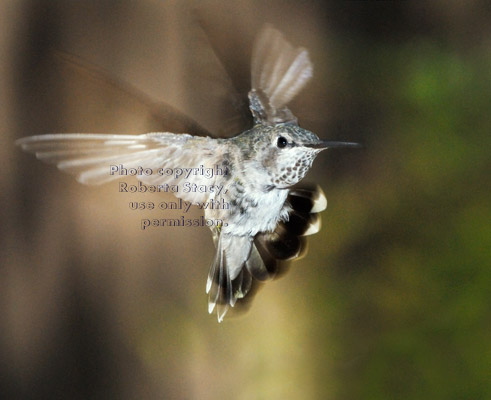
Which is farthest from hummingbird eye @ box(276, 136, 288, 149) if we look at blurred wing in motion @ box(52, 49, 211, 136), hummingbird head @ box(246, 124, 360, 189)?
blurred wing in motion @ box(52, 49, 211, 136)

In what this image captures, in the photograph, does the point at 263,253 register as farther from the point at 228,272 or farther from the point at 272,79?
the point at 272,79

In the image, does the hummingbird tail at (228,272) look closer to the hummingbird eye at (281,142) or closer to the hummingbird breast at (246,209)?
the hummingbird breast at (246,209)

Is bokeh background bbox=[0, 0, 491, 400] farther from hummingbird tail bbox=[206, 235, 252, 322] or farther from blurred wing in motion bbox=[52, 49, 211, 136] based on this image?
hummingbird tail bbox=[206, 235, 252, 322]

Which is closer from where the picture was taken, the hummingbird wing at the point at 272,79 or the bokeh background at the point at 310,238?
the hummingbird wing at the point at 272,79

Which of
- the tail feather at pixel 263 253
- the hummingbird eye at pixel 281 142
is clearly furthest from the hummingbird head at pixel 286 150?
the tail feather at pixel 263 253

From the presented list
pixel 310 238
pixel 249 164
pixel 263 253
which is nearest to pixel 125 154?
pixel 249 164

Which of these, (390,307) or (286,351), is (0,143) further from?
(390,307)
